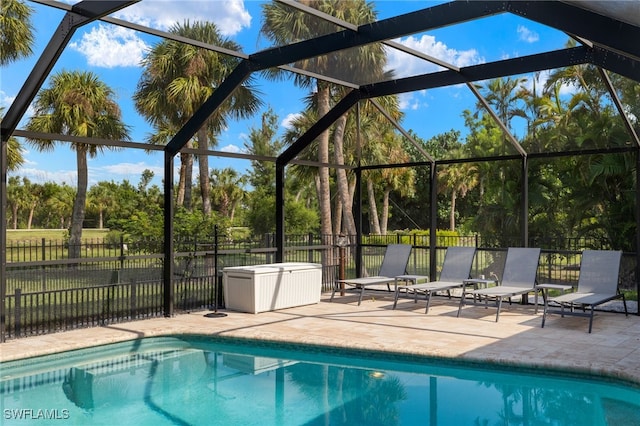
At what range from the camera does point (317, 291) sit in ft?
33.9

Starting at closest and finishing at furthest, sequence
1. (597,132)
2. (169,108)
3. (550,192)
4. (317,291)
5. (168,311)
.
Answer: (168,311)
(317,291)
(597,132)
(550,192)
(169,108)

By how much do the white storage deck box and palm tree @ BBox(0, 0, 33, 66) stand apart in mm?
10032

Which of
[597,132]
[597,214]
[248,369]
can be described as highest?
[597,132]

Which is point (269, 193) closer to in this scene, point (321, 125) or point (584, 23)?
point (321, 125)

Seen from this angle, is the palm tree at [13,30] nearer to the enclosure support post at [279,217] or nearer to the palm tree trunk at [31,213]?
the enclosure support post at [279,217]

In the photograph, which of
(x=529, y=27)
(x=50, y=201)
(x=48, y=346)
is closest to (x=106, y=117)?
(x=48, y=346)

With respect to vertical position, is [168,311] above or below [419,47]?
below

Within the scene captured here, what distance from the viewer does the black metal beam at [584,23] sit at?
4918mm

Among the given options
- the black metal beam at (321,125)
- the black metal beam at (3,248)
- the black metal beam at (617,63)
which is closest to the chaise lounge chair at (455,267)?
the black metal beam at (321,125)

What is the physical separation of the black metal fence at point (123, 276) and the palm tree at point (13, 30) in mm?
8366

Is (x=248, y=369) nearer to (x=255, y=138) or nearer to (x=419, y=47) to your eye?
(x=419, y=47)

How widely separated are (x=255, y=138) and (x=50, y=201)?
39.3ft

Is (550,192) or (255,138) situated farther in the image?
(255,138)

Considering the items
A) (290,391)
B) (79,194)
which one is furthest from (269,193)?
(290,391)
